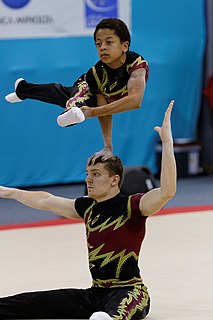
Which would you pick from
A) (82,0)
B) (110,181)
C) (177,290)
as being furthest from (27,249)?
(82,0)

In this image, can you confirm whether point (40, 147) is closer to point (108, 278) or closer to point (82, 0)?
Result: point (82, 0)

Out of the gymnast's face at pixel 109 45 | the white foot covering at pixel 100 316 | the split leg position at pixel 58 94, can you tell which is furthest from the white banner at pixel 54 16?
the white foot covering at pixel 100 316

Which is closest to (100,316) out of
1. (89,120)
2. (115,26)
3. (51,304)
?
(51,304)

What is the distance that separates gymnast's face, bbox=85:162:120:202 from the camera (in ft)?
15.5

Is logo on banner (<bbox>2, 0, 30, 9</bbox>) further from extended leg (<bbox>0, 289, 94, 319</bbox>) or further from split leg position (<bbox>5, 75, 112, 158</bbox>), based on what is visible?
extended leg (<bbox>0, 289, 94, 319</bbox>)

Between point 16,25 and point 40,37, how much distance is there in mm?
311

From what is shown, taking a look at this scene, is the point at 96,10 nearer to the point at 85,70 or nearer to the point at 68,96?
the point at 85,70

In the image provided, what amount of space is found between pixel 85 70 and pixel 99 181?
16.8ft

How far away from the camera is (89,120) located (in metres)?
9.78

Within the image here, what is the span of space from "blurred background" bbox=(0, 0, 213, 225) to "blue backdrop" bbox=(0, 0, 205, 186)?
0.01 metres

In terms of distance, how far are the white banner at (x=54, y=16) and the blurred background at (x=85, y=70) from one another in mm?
11

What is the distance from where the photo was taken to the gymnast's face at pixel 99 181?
473 cm

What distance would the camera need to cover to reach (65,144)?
32.1 feet

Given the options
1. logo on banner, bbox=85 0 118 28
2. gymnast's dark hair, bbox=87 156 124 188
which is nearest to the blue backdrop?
logo on banner, bbox=85 0 118 28
